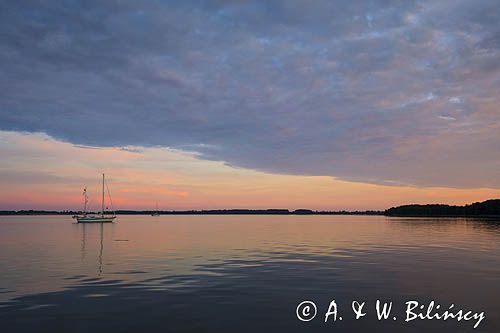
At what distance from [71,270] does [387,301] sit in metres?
28.7

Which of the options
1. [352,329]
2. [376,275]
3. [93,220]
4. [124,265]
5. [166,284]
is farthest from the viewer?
[93,220]

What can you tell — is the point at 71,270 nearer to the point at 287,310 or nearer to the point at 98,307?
the point at 98,307

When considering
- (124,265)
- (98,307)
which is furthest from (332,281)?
(124,265)

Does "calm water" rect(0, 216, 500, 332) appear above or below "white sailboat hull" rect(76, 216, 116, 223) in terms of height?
above

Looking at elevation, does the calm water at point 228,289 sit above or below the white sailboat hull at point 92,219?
above

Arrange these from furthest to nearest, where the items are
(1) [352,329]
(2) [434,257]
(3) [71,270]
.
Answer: (2) [434,257], (3) [71,270], (1) [352,329]

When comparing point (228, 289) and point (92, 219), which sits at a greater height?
point (228, 289)

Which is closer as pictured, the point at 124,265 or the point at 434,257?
the point at 124,265

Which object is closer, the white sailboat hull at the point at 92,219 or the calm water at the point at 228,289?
the calm water at the point at 228,289

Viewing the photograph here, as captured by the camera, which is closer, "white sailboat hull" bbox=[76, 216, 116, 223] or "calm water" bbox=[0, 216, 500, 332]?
"calm water" bbox=[0, 216, 500, 332]

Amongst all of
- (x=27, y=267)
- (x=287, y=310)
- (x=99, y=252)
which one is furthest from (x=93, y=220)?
(x=287, y=310)

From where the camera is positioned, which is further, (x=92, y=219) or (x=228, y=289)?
(x=92, y=219)

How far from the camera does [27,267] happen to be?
39844 mm

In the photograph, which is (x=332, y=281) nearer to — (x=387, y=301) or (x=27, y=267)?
(x=387, y=301)
